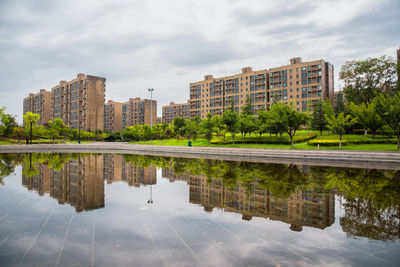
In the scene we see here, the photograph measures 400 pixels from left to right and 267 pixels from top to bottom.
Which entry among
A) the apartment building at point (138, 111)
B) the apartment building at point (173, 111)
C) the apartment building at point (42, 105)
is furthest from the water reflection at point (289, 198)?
the apartment building at point (173, 111)

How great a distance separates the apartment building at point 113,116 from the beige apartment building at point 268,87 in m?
50.9

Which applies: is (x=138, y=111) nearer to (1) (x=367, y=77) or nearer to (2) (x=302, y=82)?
(2) (x=302, y=82)

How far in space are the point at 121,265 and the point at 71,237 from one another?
1897 millimetres

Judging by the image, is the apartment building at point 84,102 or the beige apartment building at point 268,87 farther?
the apartment building at point 84,102

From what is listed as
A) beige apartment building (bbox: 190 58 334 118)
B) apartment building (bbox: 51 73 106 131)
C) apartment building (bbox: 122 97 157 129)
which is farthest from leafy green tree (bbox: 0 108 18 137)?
apartment building (bbox: 122 97 157 129)

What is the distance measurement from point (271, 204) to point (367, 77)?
58.0 metres

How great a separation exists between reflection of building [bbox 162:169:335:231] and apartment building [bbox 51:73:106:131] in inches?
3759

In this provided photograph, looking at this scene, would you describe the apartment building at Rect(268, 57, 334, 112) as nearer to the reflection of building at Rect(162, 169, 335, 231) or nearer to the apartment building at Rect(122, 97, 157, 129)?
the reflection of building at Rect(162, 169, 335, 231)

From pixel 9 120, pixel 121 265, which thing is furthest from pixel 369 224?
pixel 9 120

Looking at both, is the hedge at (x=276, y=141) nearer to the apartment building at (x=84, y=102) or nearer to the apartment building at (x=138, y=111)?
the apartment building at (x=84, y=102)

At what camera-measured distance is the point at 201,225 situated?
6344mm

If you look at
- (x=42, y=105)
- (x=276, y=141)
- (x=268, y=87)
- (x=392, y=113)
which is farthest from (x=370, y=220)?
(x=42, y=105)

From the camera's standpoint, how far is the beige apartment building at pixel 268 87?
7919 cm

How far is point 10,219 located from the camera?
22.3ft
